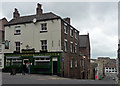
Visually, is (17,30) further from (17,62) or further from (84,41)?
(84,41)

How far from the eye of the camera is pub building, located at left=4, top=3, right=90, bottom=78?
87.6 feet

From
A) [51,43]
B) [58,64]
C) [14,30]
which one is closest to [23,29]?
[14,30]

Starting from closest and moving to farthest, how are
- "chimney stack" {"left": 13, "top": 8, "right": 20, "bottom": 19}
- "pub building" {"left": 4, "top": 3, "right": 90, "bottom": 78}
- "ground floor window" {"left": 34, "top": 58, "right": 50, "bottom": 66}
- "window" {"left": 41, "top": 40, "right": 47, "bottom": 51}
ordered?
"pub building" {"left": 4, "top": 3, "right": 90, "bottom": 78} → "ground floor window" {"left": 34, "top": 58, "right": 50, "bottom": 66} → "window" {"left": 41, "top": 40, "right": 47, "bottom": 51} → "chimney stack" {"left": 13, "top": 8, "right": 20, "bottom": 19}

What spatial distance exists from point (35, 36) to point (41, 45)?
182cm

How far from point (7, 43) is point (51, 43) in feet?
27.0

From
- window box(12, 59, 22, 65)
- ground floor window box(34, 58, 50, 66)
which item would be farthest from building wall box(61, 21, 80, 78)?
window box(12, 59, 22, 65)

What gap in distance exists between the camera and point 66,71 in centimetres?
2839

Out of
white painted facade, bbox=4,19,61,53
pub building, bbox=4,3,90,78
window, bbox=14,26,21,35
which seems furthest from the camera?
window, bbox=14,26,21,35

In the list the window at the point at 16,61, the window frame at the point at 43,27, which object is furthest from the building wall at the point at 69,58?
the window at the point at 16,61

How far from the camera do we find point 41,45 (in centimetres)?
2805

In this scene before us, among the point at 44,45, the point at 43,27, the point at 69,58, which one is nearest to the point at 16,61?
the point at 44,45

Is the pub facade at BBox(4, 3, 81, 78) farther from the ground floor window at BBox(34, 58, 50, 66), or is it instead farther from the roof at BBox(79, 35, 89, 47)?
the roof at BBox(79, 35, 89, 47)

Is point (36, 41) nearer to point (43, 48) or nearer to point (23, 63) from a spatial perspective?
point (43, 48)

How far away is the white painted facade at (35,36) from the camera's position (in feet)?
88.7
